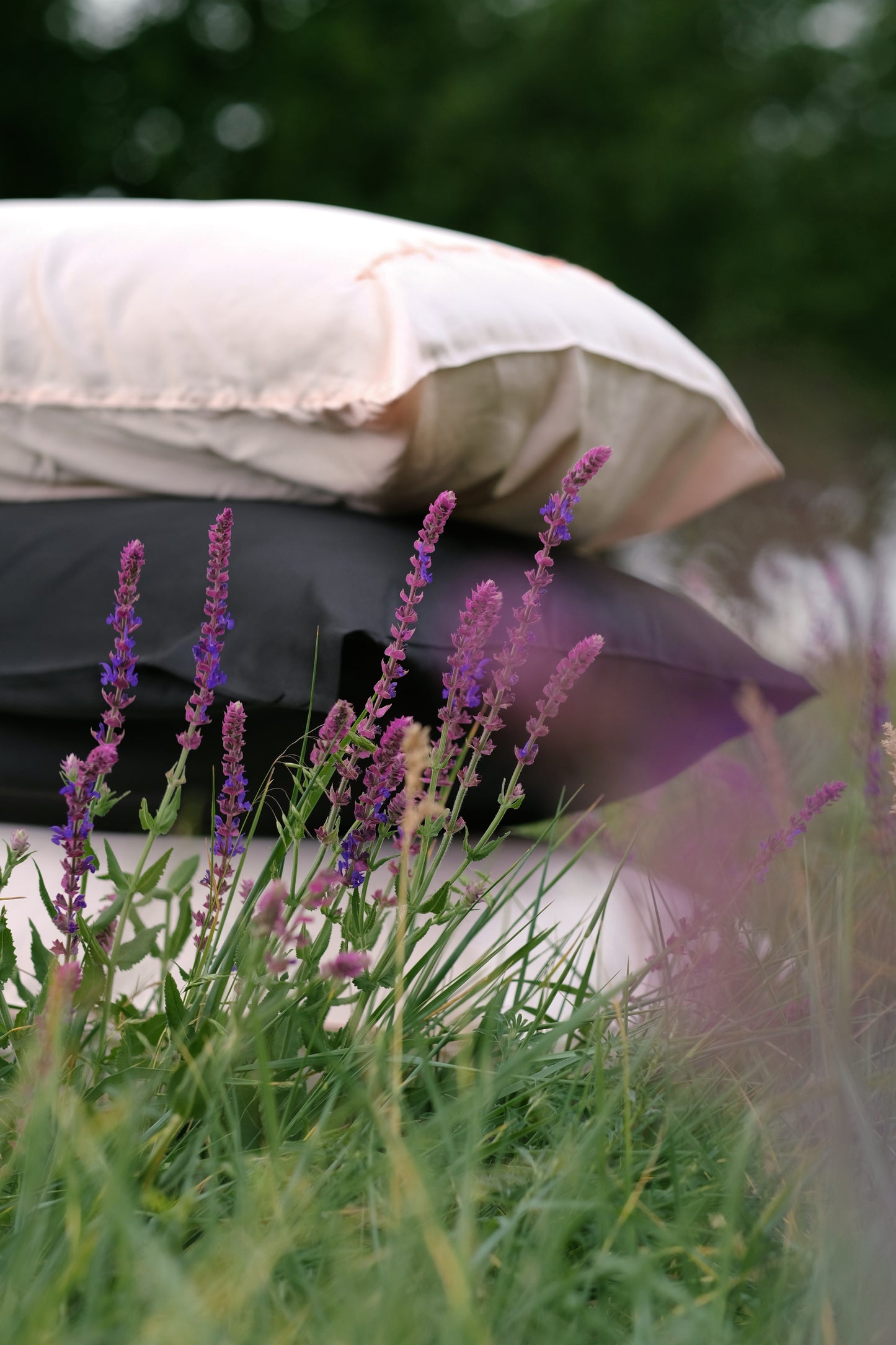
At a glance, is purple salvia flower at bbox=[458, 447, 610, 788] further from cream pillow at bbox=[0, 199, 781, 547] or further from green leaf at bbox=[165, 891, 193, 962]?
cream pillow at bbox=[0, 199, 781, 547]

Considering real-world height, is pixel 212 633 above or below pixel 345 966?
above

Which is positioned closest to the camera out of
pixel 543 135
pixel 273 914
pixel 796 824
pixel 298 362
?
pixel 273 914

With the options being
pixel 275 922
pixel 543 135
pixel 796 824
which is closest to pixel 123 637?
pixel 275 922

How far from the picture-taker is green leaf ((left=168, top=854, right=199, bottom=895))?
0.75 m

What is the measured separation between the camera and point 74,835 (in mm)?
747

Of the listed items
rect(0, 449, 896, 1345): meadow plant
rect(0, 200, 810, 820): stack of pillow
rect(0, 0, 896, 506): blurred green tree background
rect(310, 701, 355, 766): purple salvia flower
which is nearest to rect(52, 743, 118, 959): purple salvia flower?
rect(0, 449, 896, 1345): meadow plant

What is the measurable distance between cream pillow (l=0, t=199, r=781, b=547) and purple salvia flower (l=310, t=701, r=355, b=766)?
404 mm

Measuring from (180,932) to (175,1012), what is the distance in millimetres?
51

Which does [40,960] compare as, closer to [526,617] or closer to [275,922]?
[275,922]

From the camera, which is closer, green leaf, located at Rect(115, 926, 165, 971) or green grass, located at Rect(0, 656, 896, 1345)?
green grass, located at Rect(0, 656, 896, 1345)

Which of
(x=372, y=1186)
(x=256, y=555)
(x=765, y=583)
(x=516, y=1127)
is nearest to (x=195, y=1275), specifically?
(x=372, y=1186)

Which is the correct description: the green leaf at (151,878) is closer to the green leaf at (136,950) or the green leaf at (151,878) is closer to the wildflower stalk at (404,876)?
the green leaf at (136,950)

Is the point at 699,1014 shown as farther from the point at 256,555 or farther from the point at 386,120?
the point at 386,120

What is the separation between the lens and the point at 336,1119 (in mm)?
700
